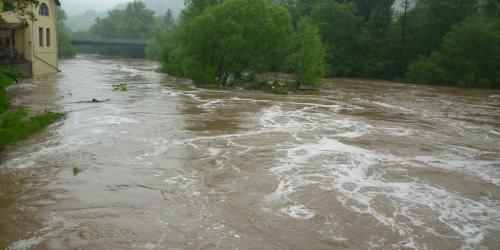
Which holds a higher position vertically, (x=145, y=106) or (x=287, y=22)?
(x=287, y=22)

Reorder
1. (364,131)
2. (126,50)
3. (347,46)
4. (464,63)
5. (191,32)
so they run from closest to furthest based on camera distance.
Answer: (364,131)
(191,32)
(464,63)
(347,46)
(126,50)

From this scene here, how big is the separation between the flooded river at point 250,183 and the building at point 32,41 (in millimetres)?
18104

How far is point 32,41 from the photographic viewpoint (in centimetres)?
4134

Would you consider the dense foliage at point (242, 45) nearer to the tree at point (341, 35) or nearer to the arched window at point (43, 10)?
the arched window at point (43, 10)

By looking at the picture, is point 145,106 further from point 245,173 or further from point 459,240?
point 459,240

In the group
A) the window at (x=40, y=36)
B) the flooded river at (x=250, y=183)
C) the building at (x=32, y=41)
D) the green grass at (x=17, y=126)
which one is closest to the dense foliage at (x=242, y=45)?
the building at (x=32, y=41)

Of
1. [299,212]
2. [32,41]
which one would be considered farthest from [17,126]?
[32,41]

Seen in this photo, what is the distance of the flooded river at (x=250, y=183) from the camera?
9.27 m

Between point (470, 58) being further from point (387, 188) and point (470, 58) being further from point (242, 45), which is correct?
point (387, 188)

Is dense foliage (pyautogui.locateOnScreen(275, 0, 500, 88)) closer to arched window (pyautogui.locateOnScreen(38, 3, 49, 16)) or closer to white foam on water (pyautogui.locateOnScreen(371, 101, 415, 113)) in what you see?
white foam on water (pyautogui.locateOnScreen(371, 101, 415, 113))

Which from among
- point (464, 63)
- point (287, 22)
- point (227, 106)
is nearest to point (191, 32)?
point (287, 22)

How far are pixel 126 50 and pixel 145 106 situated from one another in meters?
95.7

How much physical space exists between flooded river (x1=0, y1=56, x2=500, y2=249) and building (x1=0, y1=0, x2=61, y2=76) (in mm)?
18104

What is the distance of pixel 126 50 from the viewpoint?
385ft
